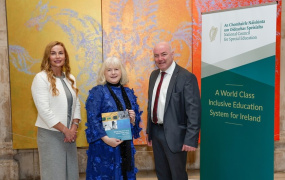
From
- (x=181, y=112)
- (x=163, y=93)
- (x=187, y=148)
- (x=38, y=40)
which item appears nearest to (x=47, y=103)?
(x=163, y=93)

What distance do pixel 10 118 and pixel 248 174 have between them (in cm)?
334

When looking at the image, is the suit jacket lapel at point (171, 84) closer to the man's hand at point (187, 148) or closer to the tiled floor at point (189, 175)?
the man's hand at point (187, 148)

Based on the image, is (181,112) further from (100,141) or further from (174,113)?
(100,141)

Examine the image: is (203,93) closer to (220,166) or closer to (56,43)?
(220,166)

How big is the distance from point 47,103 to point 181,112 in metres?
1.28

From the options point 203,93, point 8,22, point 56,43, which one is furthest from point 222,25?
point 8,22

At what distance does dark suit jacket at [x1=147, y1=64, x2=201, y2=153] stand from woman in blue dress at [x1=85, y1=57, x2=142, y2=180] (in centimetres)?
38

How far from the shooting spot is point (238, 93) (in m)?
3.04

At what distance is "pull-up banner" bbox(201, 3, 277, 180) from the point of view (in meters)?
2.83

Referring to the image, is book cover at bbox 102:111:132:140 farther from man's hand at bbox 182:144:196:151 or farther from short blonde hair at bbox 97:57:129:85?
man's hand at bbox 182:144:196:151

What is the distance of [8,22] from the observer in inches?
165

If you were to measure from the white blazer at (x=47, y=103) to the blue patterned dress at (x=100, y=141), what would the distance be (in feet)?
0.99

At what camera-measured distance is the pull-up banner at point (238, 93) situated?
111 inches

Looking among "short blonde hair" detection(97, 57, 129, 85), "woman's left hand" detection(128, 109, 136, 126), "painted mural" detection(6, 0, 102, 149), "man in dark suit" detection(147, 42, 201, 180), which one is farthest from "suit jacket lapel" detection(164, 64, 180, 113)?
"painted mural" detection(6, 0, 102, 149)
